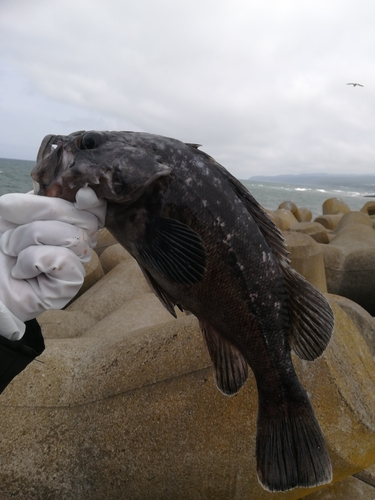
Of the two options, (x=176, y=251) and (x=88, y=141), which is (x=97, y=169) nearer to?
(x=88, y=141)

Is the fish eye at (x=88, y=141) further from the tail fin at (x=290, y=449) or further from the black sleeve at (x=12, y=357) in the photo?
the tail fin at (x=290, y=449)

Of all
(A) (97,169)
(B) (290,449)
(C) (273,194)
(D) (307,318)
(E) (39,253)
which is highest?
(A) (97,169)

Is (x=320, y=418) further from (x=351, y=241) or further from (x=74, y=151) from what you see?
(x=351, y=241)

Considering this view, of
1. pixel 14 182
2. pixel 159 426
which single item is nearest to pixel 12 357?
pixel 159 426

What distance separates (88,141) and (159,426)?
179 cm

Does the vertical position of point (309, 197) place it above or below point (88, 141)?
below

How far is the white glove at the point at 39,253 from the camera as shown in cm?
191

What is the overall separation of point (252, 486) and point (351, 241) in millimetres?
6709

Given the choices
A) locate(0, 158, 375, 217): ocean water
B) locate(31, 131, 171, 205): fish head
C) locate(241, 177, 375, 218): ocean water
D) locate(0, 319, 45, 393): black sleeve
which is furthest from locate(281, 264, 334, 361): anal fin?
locate(0, 158, 375, 217): ocean water

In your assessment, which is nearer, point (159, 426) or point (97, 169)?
point (97, 169)

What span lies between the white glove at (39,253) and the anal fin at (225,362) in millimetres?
805

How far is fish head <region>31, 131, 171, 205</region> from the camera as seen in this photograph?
2.01m

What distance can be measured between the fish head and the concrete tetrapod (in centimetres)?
125

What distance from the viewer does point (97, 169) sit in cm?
202
